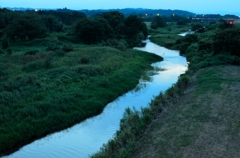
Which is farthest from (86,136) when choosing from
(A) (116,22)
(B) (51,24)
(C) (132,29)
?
(B) (51,24)

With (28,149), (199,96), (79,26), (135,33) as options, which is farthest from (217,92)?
(135,33)

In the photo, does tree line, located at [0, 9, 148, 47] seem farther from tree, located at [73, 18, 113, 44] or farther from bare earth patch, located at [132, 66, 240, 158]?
bare earth patch, located at [132, 66, 240, 158]

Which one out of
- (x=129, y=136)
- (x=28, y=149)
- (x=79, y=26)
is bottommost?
(x=28, y=149)

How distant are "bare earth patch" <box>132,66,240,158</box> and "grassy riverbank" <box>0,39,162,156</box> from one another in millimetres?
5648

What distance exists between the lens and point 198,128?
14672 mm

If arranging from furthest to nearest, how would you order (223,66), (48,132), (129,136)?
(223,66), (48,132), (129,136)

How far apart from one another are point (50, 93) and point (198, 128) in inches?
416

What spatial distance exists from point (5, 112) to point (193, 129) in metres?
10.6

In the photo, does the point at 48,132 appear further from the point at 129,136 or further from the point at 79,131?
the point at 129,136

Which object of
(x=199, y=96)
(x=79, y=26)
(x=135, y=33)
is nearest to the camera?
(x=199, y=96)

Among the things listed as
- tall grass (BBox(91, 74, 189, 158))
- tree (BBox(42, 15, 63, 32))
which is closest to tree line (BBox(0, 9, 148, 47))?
tree (BBox(42, 15, 63, 32))

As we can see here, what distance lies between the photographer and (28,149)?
14.5 m

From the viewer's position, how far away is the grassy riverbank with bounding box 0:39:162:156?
616 inches

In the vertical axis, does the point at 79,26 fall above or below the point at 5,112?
above
